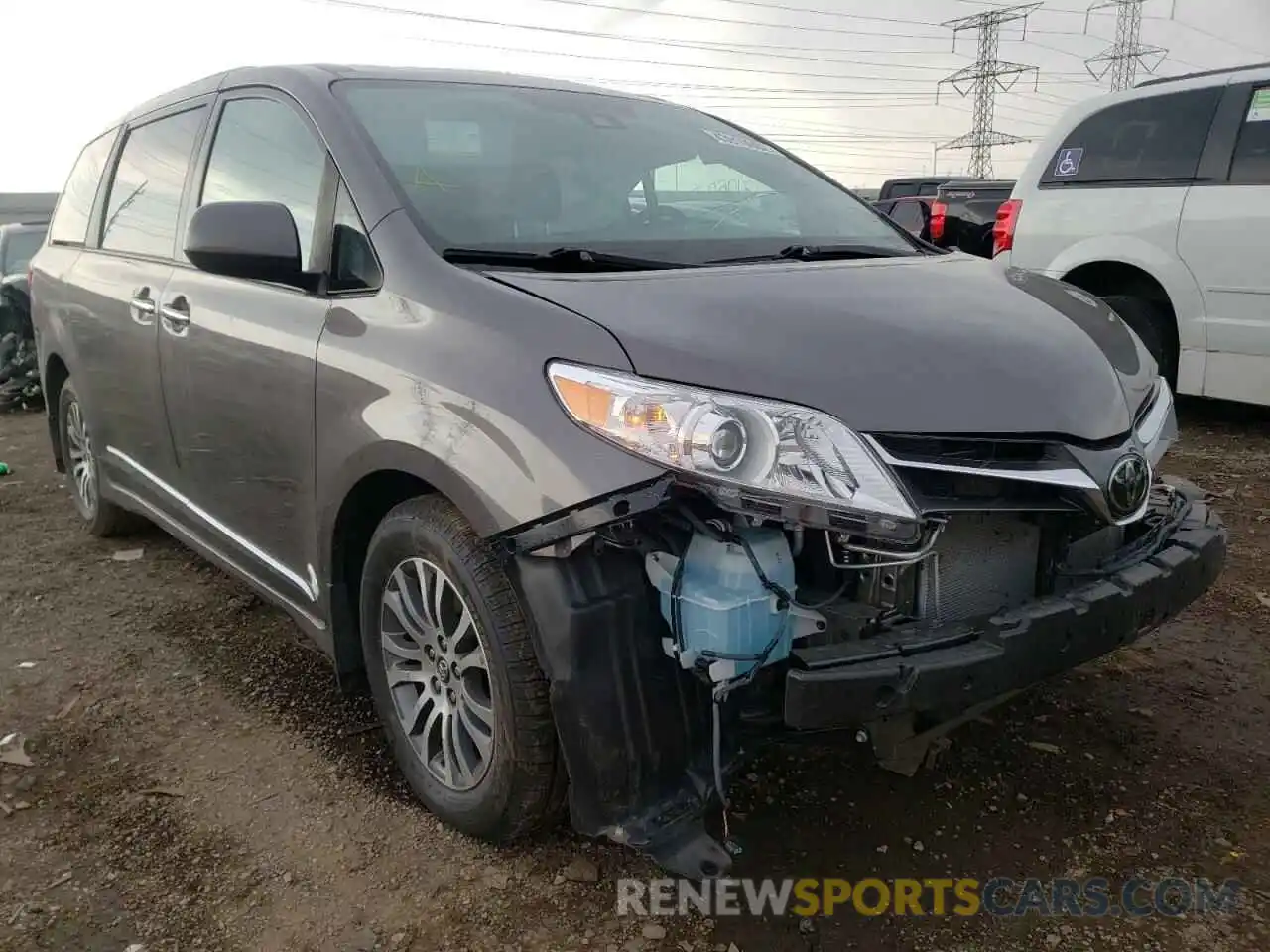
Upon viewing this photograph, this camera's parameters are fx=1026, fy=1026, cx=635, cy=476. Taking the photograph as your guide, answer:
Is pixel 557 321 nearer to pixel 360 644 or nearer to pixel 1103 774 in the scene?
pixel 360 644

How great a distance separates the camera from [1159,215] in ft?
19.6

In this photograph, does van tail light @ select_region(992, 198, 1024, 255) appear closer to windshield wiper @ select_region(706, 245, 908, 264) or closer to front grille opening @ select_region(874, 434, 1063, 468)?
windshield wiper @ select_region(706, 245, 908, 264)

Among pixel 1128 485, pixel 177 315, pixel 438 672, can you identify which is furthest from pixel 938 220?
pixel 438 672

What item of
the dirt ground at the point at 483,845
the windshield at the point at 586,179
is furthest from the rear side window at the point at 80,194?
the windshield at the point at 586,179

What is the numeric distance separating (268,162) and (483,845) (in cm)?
199

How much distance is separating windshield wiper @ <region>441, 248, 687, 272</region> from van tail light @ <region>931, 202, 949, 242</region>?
9.32 m

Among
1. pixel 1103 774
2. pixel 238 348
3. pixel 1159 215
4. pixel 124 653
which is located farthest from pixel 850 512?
pixel 1159 215

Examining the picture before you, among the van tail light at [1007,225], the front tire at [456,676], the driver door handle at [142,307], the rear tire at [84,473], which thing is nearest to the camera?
the front tire at [456,676]

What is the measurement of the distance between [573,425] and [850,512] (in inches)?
21.2

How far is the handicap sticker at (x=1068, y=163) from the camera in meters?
6.50

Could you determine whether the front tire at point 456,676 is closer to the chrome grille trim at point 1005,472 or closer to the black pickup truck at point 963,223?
the chrome grille trim at point 1005,472

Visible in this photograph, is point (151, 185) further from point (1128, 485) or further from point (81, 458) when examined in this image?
point (1128, 485)

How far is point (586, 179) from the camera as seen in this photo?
2.83 metres

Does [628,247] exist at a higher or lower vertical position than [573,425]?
higher
